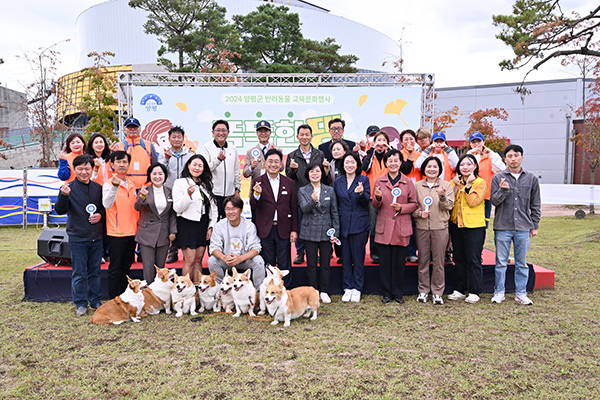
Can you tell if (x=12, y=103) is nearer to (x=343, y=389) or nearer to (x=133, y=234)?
(x=133, y=234)

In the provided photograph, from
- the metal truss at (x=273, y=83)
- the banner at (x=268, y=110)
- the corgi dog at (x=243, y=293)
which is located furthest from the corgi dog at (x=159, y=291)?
the metal truss at (x=273, y=83)

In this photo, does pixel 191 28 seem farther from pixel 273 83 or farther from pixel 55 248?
pixel 55 248

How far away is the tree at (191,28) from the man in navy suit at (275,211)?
14.1m

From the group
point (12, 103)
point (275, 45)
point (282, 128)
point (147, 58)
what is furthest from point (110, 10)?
point (282, 128)

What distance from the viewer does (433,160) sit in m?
4.29

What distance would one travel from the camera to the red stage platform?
4.58m

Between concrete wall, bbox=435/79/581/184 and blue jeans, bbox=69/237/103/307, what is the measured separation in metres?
21.7

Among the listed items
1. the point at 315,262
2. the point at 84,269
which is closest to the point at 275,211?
the point at 315,262

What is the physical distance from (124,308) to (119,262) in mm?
556

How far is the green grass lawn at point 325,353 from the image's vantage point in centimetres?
267

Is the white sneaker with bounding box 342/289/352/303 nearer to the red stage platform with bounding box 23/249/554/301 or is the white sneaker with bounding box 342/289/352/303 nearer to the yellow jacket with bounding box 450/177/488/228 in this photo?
the red stage platform with bounding box 23/249/554/301

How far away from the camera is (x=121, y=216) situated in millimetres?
4090

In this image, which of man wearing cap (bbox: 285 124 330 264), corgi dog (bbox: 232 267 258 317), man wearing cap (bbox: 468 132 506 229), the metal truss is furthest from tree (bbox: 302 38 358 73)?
corgi dog (bbox: 232 267 258 317)

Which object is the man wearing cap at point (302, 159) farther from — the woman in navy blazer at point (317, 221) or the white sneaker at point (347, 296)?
the white sneaker at point (347, 296)
